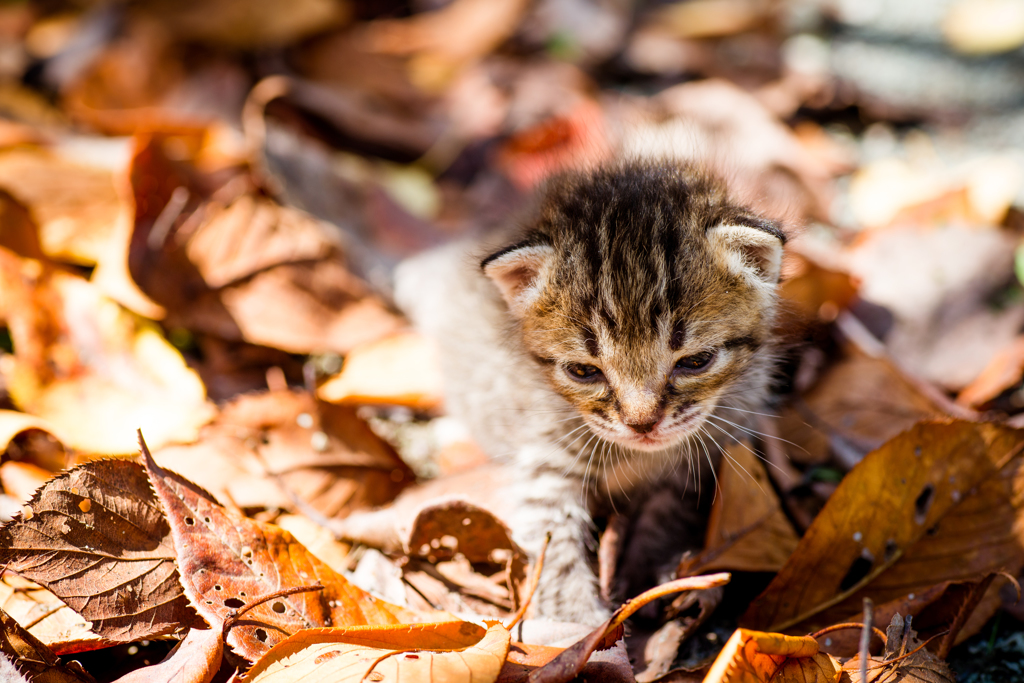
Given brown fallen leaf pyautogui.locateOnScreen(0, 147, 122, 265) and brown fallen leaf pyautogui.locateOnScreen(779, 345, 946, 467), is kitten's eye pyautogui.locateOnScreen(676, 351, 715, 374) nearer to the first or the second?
brown fallen leaf pyautogui.locateOnScreen(779, 345, 946, 467)

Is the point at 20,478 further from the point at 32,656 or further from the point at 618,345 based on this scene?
the point at 618,345

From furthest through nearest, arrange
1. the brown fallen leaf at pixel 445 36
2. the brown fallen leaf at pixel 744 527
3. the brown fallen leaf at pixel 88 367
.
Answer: the brown fallen leaf at pixel 445 36
the brown fallen leaf at pixel 88 367
the brown fallen leaf at pixel 744 527

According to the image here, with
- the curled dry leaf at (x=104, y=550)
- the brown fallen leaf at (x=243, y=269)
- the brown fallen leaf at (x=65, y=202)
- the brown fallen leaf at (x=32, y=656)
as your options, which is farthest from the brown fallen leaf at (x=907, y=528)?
the brown fallen leaf at (x=65, y=202)

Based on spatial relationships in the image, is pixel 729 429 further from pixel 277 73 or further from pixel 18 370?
pixel 277 73

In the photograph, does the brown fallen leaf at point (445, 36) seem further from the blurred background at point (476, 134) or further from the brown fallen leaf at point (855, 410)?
the brown fallen leaf at point (855, 410)

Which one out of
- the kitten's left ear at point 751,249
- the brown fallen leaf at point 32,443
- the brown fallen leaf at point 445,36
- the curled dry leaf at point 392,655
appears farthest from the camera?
the brown fallen leaf at point 445,36

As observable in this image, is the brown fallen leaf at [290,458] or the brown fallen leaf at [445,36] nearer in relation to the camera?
the brown fallen leaf at [290,458]

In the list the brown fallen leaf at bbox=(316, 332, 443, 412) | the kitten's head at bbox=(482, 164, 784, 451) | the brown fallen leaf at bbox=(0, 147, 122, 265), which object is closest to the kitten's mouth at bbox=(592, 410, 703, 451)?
the kitten's head at bbox=(482, 164, 784, 451)

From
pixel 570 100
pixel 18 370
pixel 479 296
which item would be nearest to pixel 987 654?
pixel 479 296
